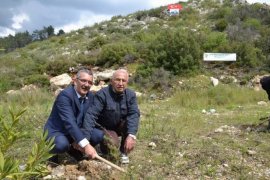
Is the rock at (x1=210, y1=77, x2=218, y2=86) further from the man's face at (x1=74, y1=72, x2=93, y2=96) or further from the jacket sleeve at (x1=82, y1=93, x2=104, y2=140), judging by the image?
the man's face at (x1=74, y1=72, x2=93, y2=96)

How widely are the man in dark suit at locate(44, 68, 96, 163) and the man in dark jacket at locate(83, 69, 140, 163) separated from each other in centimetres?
10

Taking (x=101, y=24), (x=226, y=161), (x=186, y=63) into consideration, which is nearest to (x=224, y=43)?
(x=186, y=63)

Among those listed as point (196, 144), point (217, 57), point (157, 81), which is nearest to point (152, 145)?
point (196, 144)

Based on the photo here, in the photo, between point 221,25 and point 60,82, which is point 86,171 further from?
point 221,25

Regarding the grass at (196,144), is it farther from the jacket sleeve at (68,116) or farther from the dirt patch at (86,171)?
the jacket sleeve at (68,116)

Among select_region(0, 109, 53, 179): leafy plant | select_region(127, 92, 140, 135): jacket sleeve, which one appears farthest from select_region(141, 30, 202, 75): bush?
select_region(0, 109, 53, 179): leafy plant

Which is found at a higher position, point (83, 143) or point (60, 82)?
point (83, 143)

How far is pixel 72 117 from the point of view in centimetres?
420

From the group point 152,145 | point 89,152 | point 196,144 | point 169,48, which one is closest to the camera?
point 89,152

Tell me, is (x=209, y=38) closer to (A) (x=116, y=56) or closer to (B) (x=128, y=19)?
(A) (x=116, y=56)

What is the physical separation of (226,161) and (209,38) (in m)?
11.6

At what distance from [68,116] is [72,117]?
50 mm

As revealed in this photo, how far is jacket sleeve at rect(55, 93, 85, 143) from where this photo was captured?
4.08 m

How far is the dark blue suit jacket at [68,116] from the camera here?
4.11m
